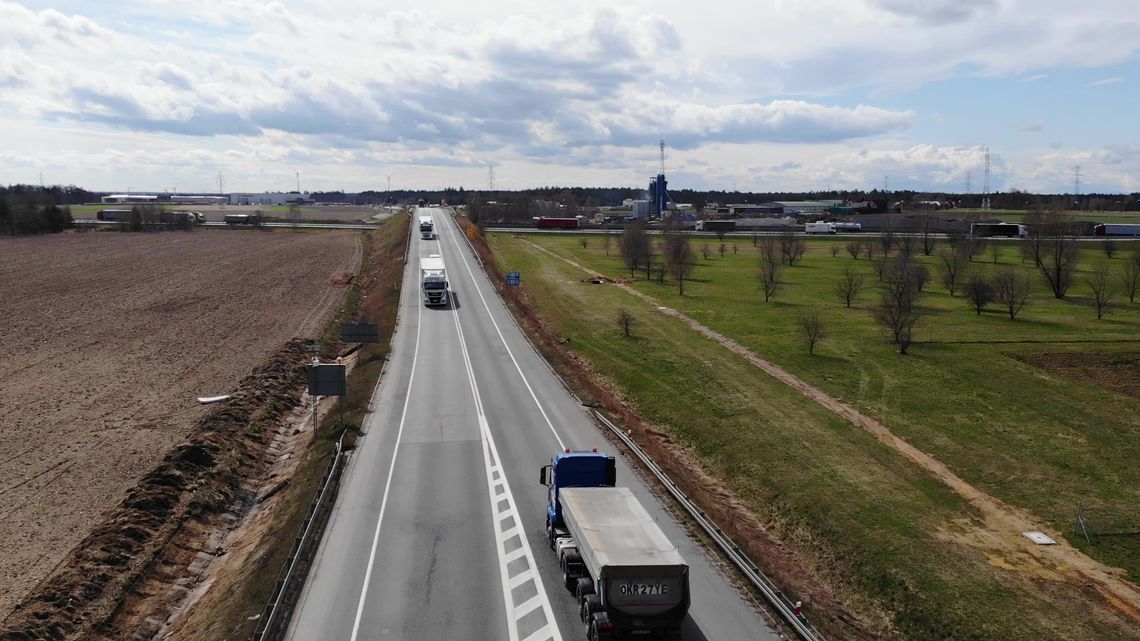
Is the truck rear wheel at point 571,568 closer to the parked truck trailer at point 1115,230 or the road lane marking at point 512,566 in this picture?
the road lane marking at point 512,566

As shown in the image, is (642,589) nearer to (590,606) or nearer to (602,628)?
(602,628)

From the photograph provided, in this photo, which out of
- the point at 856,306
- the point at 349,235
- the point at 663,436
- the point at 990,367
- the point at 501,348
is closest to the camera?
the point at 663,436

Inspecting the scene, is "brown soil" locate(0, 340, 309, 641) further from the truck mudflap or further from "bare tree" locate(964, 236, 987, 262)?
"bare tree" locate(964, 236, 987, 262)

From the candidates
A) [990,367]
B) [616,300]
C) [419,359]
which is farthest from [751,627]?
[616,300]

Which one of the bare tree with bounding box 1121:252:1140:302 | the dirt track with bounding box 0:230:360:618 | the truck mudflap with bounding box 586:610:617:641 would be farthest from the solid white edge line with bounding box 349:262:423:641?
the bare tree with bounding box 1121:252:1140:302

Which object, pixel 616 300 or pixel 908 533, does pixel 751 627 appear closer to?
pixel 908 533

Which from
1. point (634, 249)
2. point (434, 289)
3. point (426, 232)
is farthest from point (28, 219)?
point (434, 289)
